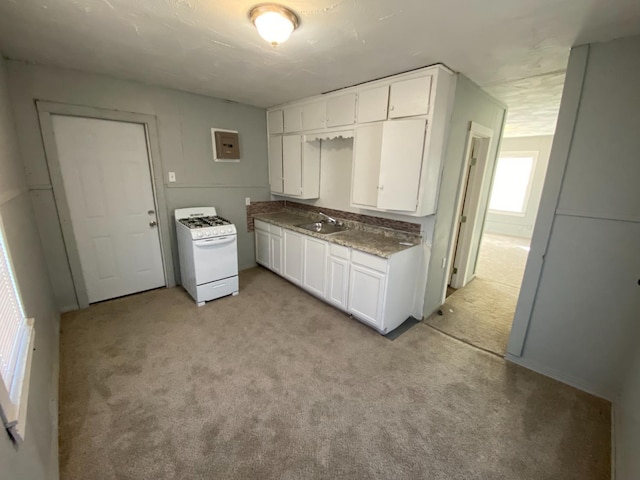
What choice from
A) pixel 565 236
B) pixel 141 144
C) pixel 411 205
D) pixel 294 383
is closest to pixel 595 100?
pixel 565 236

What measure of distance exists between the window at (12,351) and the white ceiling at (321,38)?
1.40m

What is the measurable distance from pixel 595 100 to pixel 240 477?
3.11 meters

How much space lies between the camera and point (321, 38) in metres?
1.78

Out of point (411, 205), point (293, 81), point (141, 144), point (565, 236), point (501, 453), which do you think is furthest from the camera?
point (141, 144)

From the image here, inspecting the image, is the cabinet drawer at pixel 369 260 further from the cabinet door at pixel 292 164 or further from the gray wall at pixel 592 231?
the cabinet door at pixel 292 164

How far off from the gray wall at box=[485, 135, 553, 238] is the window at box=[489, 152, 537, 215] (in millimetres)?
89

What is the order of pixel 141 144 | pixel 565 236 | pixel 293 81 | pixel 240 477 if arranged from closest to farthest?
1. pixel 240 477
2. pixel 565 236
3. pixel 293 81
4. pixel 141 144

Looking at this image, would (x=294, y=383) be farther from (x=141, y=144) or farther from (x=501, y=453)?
(x=141, y=144)

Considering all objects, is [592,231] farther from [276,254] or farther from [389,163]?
[276,254]

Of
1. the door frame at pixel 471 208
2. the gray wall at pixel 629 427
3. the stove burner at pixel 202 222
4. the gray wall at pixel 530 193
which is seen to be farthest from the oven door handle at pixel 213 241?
the gray wall at pixel 530 193

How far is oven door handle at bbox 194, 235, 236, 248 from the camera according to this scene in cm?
293

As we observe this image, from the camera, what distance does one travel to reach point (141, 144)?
3031 millimetres

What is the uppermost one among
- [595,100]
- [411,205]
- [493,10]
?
[493,10]

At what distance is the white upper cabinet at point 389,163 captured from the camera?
7.75 ft
